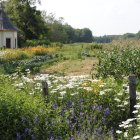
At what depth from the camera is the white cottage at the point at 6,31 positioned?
42.5m

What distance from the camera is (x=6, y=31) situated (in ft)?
141

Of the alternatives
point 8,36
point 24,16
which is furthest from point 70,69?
point 24,16

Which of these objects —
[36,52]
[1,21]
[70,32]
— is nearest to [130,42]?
[36,52]

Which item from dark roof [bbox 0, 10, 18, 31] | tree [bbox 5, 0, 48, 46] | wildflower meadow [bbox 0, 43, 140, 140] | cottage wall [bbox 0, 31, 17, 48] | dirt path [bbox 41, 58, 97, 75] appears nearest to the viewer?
wildflower meadow [bbox 0, 43, 140, 140]

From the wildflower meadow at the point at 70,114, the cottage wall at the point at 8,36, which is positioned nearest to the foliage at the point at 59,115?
the wildflower meadow at the point at 70,114

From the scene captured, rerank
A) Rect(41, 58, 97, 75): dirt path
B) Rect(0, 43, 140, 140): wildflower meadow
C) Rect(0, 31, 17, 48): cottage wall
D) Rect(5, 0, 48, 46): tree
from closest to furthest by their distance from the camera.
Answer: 1. Rect(0, 43, 140, 140): wildflower meadow
2. Rect(41, 58, 97, 75): dirt path
3. Rect(0, 31, 17, 48): cottage wall
4. Rect(5, 0, 48, 46): tree

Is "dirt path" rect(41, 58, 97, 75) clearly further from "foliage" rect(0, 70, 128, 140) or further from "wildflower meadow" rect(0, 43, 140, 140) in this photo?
"foliage" rect(0, 70, 128, 140)

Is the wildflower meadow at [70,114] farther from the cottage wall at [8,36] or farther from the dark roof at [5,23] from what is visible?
the cottage wall at [8,36]

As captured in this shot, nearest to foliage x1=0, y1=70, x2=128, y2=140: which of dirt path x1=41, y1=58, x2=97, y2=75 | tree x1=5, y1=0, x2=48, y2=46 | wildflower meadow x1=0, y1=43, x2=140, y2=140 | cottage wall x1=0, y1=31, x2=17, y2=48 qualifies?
wildflower meadow x1=0, y1=43, x2=140, y2=140

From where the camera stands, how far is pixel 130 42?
1741cm

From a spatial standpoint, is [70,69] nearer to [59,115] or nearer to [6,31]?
[59,115]

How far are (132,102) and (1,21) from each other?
35.9 metres

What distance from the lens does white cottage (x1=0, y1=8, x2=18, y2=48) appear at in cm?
4252

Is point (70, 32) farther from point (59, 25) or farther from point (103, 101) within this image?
point (103, 101)
